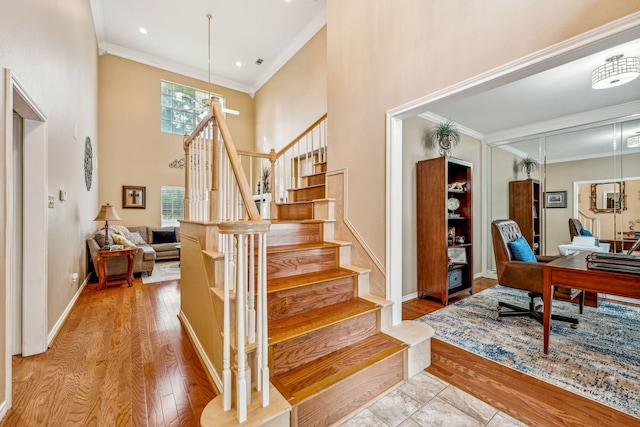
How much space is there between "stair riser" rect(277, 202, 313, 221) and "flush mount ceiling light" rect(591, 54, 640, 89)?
3056mm

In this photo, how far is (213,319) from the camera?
1774 mm

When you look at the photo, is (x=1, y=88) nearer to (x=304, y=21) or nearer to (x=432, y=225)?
(x=432, y=225)

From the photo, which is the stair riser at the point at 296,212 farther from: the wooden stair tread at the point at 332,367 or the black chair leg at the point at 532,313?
the black chair leg at the point at 532,313

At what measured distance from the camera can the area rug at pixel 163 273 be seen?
4691 mm

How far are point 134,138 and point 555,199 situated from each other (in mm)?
8768

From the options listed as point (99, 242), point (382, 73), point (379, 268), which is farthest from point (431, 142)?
point (99, 242)

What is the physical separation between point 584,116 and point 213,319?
17.4 ft

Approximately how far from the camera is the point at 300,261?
7.68 feet

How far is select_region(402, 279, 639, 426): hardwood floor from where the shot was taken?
5.04ft

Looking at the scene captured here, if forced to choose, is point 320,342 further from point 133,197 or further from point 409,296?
point 133,197

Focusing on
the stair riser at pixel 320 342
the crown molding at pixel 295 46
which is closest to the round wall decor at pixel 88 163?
the crown molding at pixel 295 46

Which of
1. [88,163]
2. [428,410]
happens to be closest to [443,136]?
[428,410]

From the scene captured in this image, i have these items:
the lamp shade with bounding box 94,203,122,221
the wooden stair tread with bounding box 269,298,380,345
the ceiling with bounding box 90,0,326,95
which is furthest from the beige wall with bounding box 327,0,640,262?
the lamp shade with bounding box 94,203,122,221

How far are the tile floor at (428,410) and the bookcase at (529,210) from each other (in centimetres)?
378
